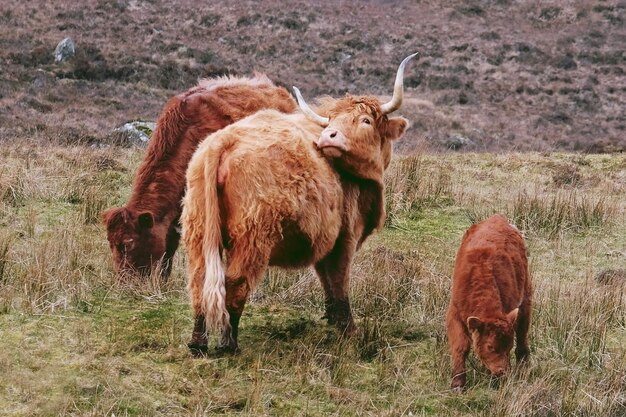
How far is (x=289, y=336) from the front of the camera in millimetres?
5164

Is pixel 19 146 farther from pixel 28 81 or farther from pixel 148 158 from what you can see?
pixel 28 81

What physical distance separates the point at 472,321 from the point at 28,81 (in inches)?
884

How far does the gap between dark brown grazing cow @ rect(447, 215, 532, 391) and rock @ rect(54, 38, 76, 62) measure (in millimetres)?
24430

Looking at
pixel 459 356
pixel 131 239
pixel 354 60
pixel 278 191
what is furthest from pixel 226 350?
pixel 354 60

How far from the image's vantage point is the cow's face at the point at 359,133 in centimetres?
504

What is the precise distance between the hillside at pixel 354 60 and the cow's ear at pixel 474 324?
505 inches

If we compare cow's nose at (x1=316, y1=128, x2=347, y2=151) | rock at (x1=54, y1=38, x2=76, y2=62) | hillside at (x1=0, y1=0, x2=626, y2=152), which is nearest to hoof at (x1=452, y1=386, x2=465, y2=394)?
cow's nose at (x1=316, y1=128, x2=347, y2=151)

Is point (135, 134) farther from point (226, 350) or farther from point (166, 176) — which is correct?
point (226, 350)

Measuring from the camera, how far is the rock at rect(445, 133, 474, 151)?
845 inches

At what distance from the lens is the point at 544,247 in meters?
7.97

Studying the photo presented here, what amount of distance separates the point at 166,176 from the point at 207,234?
74.9 inches

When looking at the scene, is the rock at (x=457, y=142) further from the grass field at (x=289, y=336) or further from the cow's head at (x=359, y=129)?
the cow's head at (x=359, y=129)

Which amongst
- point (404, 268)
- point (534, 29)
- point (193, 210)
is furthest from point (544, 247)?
point (534, 29)

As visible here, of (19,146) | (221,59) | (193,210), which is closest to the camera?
(193,210)
